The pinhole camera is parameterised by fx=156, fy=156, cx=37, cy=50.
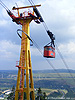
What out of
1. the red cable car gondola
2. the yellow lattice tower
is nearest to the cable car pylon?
the yellow lattice tower

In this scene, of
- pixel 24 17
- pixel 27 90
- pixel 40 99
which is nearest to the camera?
pixel 27 90

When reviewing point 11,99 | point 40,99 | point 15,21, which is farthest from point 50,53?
point 11,99

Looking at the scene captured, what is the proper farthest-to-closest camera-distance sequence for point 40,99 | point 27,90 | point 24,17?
point 40,99 → point 24,17 → point 27,90

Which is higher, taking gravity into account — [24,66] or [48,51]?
[48,51]

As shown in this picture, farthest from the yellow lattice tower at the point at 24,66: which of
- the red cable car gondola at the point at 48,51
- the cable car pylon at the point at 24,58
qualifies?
the red cable car gondola at the point at 48,51

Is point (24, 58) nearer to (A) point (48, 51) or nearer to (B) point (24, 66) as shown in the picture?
(B) point (24, 66)

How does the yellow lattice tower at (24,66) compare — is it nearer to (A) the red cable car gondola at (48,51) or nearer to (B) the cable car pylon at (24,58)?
(B) the cable car pylon at (24,58)

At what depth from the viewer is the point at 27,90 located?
21984 millimetres

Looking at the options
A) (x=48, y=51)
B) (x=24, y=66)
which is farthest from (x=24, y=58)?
(x=48, y=51)

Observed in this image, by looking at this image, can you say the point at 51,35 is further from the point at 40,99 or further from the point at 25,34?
the point at 40,99

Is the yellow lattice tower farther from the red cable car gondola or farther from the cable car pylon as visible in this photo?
the red cable car gondola

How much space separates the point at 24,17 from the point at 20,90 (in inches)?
424

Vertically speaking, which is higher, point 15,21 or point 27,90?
point 15,21

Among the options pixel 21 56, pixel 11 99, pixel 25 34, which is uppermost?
pixel 25 34
